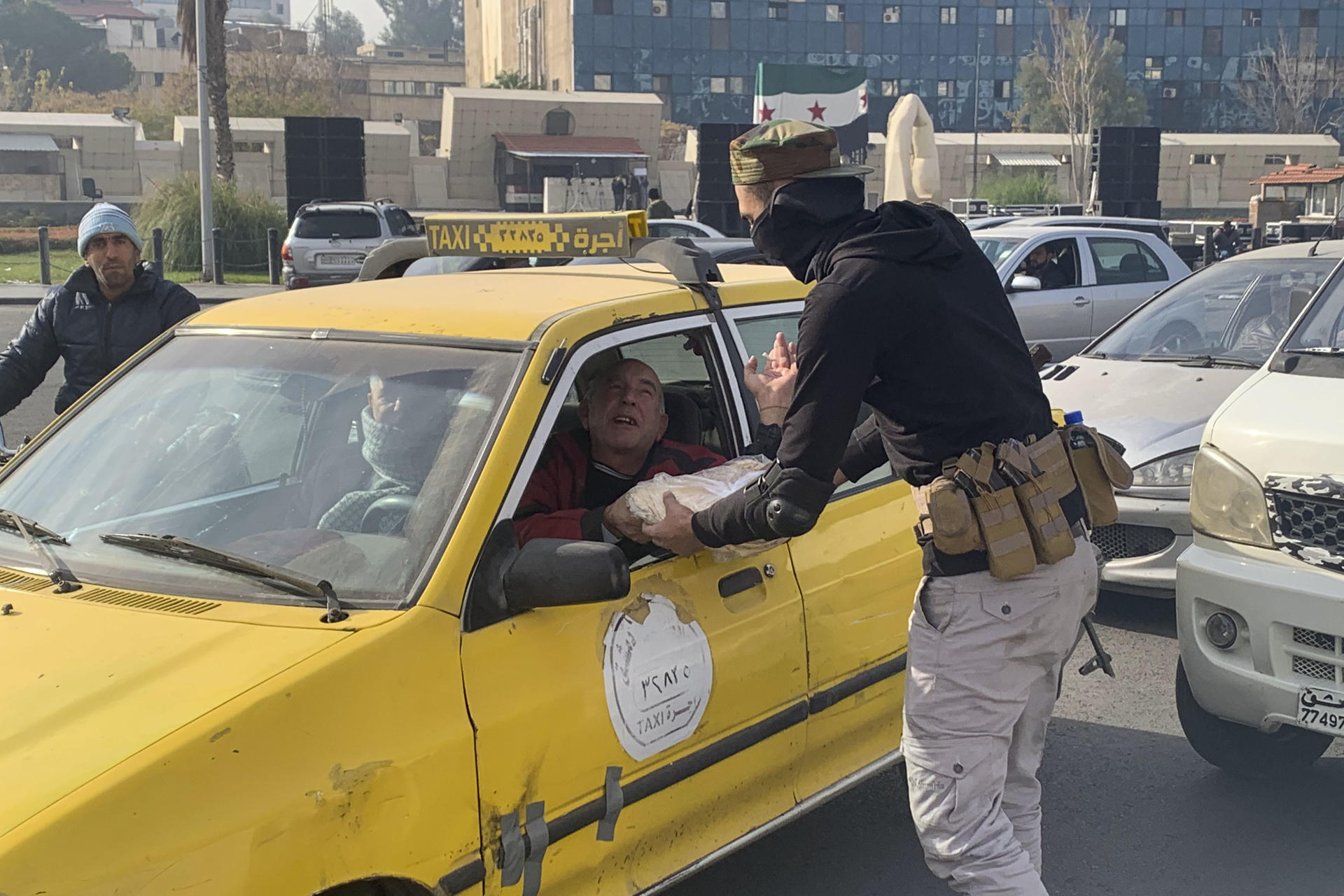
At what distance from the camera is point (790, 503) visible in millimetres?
2625

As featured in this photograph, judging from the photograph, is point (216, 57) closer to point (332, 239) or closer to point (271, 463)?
point (332, 239)

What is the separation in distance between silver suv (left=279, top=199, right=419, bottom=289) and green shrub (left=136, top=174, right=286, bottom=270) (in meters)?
6.55

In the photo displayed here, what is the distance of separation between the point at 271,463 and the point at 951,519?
1518 mm

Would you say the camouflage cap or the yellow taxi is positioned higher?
the camouflage cap

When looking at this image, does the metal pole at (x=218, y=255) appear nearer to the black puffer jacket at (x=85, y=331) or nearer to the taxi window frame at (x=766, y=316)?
the black puffer jacket at (x=85, y=331)

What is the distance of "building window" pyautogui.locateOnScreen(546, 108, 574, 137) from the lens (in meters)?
52.1

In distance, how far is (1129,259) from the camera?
41.0ft

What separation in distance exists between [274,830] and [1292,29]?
94347 mm

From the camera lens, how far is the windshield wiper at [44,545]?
104 inches

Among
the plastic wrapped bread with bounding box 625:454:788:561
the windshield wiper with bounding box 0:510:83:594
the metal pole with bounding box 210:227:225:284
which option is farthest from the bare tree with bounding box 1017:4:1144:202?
the windshield wiper with bounding box 0:510:83:594

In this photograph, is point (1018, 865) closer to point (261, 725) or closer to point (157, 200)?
point (261, 725)

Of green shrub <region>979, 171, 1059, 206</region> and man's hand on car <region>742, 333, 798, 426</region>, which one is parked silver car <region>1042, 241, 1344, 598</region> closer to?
man's hand on car <region>742, 333, 798, 426</region>

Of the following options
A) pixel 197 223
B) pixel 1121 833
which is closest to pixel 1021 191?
pixel 197 223

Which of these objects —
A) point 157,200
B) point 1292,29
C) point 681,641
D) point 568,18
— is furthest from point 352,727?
point 1292,29
